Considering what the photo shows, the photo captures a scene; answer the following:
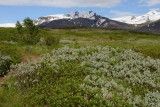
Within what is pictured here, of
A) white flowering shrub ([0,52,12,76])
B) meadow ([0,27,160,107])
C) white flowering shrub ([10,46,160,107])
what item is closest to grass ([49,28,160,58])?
white flowering shrub ([10,46,160,107])

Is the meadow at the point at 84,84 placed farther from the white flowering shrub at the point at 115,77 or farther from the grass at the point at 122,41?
the grass at the point at 122,41

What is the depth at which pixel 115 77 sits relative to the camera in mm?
11641

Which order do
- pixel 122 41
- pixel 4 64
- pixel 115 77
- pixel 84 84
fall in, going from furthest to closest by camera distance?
pixel 122 41, pixel 4 64, pixel 115 77, pixel 84 84

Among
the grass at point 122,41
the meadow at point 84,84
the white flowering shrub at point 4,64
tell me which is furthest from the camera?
the grass at point 122,41

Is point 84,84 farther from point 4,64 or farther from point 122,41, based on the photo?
point 122,41

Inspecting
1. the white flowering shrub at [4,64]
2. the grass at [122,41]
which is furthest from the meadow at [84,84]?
the grass at [122,41]

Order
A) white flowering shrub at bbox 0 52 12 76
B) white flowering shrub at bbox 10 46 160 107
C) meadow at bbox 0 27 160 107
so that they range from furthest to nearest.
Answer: white flowering shrub at bbox 0 52 12 76
white flowering shrub at bbox 10 46 160 107
meadow at bbox 0 27 160 107

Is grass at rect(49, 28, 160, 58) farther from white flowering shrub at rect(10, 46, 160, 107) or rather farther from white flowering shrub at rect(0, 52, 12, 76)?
white flowering shrub at rect(0, 52, 12, 76)

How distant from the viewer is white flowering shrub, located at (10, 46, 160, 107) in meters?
8.51

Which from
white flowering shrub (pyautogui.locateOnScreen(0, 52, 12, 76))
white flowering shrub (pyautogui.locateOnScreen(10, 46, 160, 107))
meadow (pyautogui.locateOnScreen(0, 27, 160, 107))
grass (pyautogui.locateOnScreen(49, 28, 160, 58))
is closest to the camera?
meadow (pyautogui.locateOnScreen(0, 27, 160, 107))

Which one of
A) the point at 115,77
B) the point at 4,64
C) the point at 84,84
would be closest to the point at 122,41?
the point at 115,77

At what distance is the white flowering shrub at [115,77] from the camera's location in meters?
8.51

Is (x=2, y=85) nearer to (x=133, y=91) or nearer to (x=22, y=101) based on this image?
(x=22, y=101)

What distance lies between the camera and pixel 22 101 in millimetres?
9234
